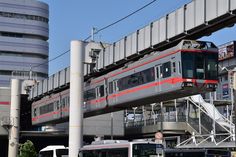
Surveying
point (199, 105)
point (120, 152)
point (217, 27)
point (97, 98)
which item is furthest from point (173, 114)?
point (217, 27)

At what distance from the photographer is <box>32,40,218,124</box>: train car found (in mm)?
26375

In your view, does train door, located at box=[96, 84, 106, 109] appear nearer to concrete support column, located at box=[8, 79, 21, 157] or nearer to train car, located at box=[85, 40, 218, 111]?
train car, located at box=[85, 40, 218, 111]

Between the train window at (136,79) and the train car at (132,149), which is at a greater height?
the train window at (136,79)

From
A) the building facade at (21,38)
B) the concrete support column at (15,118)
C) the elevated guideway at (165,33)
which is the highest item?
the building facade at (21,38)

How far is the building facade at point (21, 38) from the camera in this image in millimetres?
140000

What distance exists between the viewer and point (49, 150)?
4697cm

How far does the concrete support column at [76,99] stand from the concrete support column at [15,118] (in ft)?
68.5

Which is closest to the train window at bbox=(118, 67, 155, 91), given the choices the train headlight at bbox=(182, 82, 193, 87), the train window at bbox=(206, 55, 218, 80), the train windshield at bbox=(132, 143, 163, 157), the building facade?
the train headlight at bbox=(182, 82, 193, 87)

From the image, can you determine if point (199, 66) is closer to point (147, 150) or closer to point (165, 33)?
point (165, 33)

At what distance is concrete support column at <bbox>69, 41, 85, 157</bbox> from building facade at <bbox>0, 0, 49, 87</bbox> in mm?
103170

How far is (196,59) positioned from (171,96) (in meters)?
3.15

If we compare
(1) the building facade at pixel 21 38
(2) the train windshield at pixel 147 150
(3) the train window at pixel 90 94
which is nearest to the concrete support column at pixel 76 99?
(3) the train window at pixel 90 94

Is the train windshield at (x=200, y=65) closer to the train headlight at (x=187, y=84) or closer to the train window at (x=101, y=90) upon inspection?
the train headlight at (x=187, y=84)

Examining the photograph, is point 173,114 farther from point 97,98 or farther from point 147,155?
point 147,155
